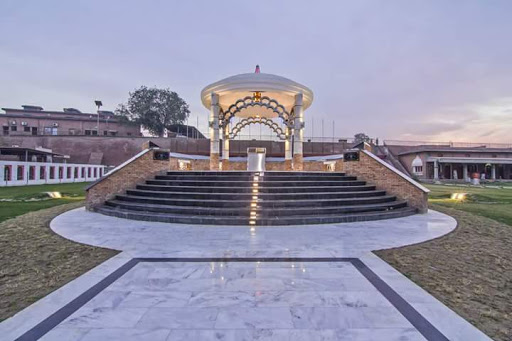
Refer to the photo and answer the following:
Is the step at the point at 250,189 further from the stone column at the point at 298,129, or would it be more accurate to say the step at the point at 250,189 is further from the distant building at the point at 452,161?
the distant building at the point at 452,161

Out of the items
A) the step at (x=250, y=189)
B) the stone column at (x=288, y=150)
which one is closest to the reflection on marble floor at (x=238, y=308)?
the step at (x=250, y=189)

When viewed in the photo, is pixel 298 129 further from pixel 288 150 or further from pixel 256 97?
pixel 256 97

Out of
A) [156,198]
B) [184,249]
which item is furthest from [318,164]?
[184,249]

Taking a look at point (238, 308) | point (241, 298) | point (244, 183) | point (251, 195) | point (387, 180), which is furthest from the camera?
point (387, 180)

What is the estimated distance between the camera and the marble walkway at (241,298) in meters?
2.73

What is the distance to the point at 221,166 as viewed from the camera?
1941 cm

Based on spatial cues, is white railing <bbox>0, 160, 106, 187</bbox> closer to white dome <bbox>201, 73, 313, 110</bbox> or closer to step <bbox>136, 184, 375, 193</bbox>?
white dome <bbox>201, 73, 313, 110</bbox>

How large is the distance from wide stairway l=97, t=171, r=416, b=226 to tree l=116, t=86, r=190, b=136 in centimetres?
4340

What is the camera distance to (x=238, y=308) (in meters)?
3.16

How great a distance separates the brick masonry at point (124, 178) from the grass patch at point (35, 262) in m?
2.89

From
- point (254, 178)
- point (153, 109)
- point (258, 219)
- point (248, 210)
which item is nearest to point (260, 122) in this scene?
point (254, 178)

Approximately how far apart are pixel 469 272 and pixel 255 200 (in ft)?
19.4

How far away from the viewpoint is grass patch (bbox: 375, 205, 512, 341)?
3121 mm

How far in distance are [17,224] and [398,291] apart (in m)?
9.66
